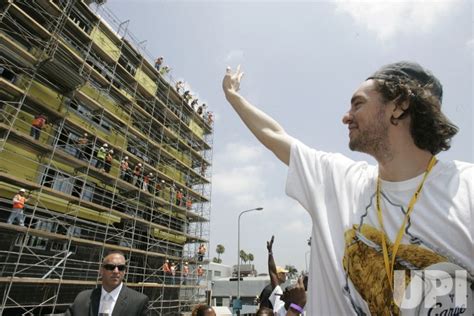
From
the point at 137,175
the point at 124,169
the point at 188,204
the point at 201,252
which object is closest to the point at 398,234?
the point at 124,169

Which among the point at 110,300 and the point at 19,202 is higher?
the point at 19,202

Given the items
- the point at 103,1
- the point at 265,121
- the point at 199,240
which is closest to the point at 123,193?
the point at 199,240

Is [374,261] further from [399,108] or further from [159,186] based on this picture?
[159,186]

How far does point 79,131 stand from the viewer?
13.3 meters

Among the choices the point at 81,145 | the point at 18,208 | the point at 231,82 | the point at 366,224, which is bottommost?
the point at 366,224

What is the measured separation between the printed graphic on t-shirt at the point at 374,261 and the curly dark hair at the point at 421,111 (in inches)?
10.6

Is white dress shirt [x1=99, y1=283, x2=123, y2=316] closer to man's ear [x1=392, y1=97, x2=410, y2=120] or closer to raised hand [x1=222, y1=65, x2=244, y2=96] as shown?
raised hand [x1=222, y1=65, x2=244, y2=96]

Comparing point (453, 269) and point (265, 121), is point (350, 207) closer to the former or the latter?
point (453, 269)

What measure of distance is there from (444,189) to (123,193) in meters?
16.5

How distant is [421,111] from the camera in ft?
3.67

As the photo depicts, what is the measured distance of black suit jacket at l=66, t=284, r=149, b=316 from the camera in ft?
11.0

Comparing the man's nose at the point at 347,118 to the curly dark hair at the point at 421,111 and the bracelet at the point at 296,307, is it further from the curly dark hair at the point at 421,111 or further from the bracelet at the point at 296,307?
the bracelet at the point at 296,307

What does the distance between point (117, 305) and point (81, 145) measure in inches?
434

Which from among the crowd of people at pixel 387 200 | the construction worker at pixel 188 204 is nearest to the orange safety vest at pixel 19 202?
the crowd of people at pixel 387 200
